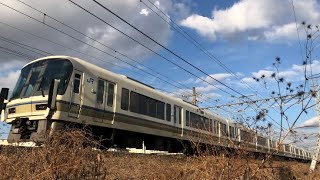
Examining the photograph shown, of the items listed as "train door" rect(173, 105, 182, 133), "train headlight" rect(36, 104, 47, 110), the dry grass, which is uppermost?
"train door" rect(173, 105, 182, 133)

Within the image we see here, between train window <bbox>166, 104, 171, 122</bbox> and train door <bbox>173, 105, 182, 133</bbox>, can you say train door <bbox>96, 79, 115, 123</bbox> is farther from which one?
train door <bbox>173, 105, 182, 133</bbox>

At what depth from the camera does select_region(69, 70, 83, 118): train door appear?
11.6 m

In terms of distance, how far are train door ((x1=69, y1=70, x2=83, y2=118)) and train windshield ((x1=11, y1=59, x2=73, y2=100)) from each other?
0.29 meters

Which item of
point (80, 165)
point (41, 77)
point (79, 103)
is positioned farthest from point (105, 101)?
point (80, 165)

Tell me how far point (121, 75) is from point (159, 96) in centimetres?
280

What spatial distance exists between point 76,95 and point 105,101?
137cm

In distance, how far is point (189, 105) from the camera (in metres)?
20.6

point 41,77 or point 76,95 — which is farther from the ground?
point 41,77

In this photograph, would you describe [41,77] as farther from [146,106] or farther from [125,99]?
[146,106]

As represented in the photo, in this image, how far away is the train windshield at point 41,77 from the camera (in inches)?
465

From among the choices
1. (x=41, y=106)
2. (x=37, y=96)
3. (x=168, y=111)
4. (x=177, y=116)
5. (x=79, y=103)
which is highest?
(x=168, y=111)

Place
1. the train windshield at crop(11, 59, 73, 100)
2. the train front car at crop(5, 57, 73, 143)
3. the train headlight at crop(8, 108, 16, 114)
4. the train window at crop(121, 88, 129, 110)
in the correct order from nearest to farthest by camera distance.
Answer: the train front car at crop(5, 57, 73, 143)
the train windshield at crop(11, 59, 73, 100)
the train headlight at crop(8, 108, 16, 114)
the train window at crop(121, 88, 129, 110)

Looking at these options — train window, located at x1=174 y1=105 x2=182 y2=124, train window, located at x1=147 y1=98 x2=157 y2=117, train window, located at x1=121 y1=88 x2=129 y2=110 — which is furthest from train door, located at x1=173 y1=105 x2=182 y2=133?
train window, located at x1=121 y1=88 x2=129 y2=110

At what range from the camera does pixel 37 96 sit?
1186cm
